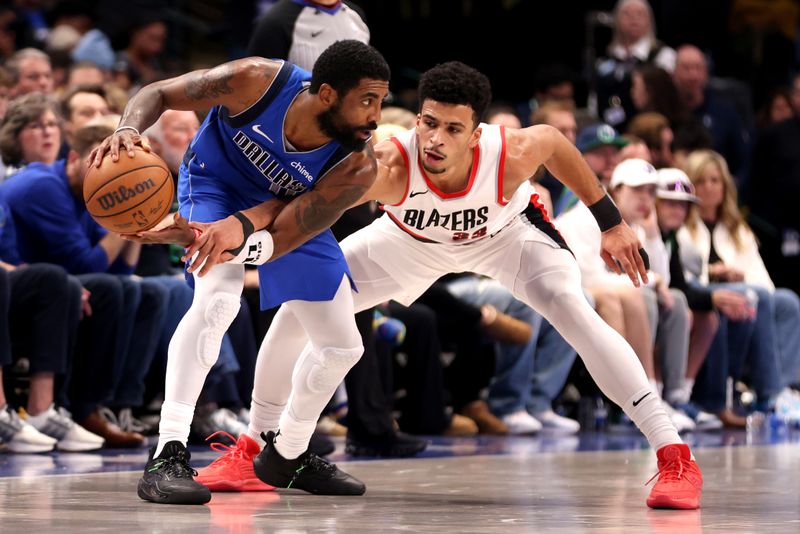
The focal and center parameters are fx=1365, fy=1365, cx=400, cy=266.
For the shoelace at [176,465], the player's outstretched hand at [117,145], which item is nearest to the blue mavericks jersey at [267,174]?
the player's outstretched hand at [117,145]

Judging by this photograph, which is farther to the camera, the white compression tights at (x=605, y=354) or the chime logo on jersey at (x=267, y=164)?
the white compression tights at (x=605, y=354)

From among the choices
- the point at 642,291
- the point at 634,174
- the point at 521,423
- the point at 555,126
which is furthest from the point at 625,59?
the point at 521,423

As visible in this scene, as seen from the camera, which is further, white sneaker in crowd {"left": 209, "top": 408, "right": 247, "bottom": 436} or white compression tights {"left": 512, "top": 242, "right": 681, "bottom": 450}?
white sneaker in crowd {"left": 209, "top": 408, "right": 247, "bottom": 436}

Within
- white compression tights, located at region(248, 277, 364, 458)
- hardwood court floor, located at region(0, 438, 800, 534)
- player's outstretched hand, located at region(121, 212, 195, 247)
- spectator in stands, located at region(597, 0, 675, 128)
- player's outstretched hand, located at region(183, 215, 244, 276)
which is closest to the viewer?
hardwood court floor, located at region(0, 438, 800, 534)

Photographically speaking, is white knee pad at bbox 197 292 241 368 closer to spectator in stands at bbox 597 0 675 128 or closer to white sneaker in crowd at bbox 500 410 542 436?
white sneaker in crowd at bbox 500 410 542 436

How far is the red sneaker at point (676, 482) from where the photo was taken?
15.6 feet

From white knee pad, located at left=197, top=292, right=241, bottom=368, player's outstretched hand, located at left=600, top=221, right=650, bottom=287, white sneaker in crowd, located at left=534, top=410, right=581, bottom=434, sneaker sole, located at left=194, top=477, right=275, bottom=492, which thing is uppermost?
player's outstretched hand, located at left=600, top=221, right=650, bottom=287

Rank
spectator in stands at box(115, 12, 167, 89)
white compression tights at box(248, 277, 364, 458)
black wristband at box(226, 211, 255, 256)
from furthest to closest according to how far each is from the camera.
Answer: spectator in stands at box(115, 12, 167, 89) → white compression tights at box(248, 277, 364, 458) → black wristband at box(226, 211, 255, 256)

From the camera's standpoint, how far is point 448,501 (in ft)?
16.0

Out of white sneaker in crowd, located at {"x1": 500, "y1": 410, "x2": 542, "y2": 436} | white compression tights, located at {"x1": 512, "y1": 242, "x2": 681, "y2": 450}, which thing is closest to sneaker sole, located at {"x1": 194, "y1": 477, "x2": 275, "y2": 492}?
white compression tights, located at {"x1": 512, "y1": 242, "x2": 681, "y2": 450}

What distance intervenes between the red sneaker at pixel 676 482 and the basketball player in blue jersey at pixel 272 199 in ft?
3.61

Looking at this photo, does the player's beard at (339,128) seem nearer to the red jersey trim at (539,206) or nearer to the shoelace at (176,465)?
the red jersey trim at (539,206)

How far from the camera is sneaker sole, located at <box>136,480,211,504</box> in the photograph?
179 inches

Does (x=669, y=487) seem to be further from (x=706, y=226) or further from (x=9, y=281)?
(x=706, y=226)
